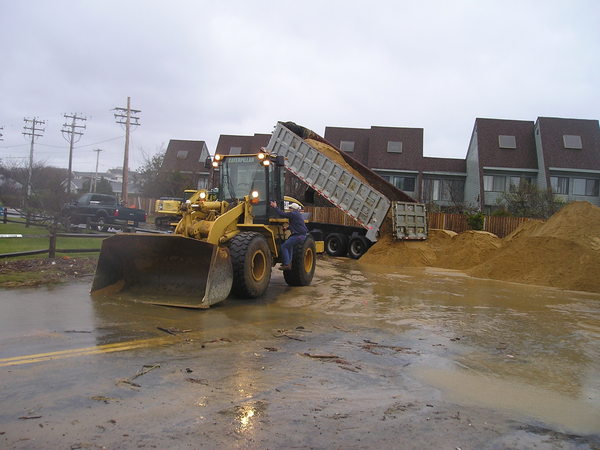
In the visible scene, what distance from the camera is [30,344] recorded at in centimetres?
595

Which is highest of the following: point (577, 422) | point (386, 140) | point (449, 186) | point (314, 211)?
point (386, 140)

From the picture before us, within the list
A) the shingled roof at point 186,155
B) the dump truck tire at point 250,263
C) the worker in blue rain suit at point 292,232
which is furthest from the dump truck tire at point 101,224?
the shingled roof at point 186,155

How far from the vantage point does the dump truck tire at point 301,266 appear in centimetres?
1196

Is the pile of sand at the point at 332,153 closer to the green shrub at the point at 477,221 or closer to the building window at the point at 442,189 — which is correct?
the green shrub at the point at 477,221

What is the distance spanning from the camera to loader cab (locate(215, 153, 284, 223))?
440 inches

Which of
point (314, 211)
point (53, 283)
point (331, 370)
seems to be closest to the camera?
point (331, 370)

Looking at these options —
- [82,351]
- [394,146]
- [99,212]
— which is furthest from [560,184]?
[82,351]

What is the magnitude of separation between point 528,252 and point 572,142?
2554cm

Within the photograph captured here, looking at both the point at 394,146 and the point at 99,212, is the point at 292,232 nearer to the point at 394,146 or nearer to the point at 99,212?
the point at 99,212

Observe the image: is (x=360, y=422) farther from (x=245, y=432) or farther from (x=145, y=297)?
(x=145, y=297)

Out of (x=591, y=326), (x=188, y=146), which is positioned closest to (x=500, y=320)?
(x=591, y=326)

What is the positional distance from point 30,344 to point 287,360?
115 inches

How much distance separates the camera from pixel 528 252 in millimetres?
17172

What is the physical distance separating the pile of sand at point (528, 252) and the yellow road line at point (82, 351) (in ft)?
42.4
